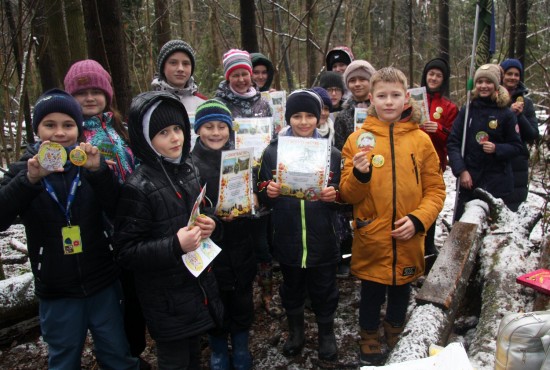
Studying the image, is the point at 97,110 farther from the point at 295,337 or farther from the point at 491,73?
the point at 491,73

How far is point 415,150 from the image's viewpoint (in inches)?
115

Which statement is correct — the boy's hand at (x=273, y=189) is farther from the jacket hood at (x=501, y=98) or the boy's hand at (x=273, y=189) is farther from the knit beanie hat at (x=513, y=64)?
the knit beanie hat at (x=513, y=64)

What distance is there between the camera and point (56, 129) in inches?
90.7

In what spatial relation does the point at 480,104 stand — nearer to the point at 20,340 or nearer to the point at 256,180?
the point at 256,180

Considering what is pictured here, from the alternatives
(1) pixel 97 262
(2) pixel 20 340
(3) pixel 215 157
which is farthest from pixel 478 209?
Result: (2) pixel 20 340

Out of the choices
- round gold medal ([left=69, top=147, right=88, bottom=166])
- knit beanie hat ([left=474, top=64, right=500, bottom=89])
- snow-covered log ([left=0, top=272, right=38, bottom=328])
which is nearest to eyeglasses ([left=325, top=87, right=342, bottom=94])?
knit beanie hat ([left=474, top=64, right=500, bottom=89])

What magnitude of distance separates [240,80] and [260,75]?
125cm

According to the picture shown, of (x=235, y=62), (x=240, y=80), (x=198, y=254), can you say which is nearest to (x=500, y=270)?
(x=198, y=254)

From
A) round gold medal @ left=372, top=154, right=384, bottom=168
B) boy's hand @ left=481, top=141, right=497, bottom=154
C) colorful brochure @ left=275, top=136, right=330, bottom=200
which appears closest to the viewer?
colorful brochure @ left=275, top=136, right=330, bottom=200

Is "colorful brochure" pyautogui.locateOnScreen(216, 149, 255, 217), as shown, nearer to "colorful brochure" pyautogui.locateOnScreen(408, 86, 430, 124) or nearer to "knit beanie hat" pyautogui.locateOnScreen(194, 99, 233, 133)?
"knit beanie hat" pyautogui.locateOnScreen(194, 99, 233, 133)

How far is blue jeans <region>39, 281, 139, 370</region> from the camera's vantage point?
2.40 meters

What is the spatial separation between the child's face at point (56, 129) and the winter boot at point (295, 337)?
85.6 inches

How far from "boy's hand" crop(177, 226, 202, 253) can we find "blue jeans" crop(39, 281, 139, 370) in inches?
30.6

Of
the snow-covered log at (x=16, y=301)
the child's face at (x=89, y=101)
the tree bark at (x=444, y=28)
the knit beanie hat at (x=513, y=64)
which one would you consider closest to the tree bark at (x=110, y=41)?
the child's face at (x=89, y=101)
